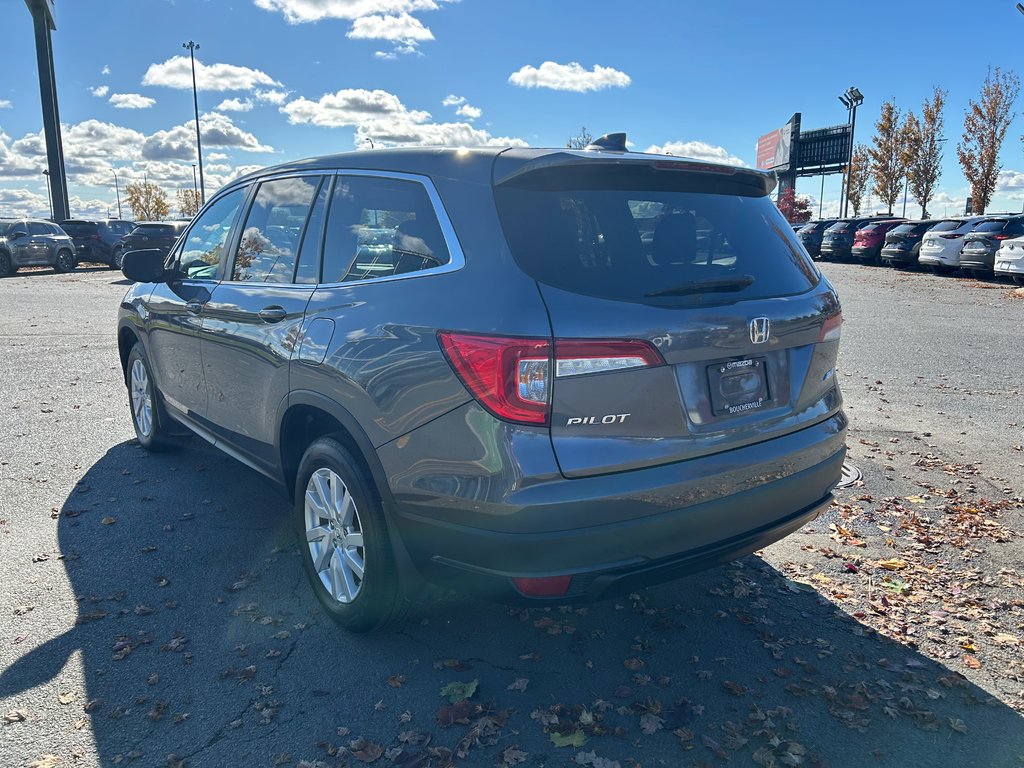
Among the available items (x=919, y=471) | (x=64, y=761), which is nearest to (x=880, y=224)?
(x=919, y=471)

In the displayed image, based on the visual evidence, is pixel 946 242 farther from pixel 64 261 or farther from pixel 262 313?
pixel 64 261

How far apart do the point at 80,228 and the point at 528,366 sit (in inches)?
1216

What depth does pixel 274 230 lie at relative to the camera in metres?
3.87

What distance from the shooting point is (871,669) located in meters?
3.09

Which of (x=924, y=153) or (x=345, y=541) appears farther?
(x=924, y=153)

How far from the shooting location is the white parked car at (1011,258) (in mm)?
18938

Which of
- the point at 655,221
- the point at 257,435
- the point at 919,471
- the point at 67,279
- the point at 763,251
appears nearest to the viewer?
the point at 655,221

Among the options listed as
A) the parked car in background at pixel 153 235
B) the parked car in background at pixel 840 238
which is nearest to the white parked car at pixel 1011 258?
the parked car in background at pixel 840 238

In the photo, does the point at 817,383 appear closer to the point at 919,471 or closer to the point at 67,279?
the point at 919,471

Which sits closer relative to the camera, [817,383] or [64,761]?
[64,761]

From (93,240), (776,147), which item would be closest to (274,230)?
(93,240)

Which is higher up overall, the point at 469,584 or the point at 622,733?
the point at 469,584

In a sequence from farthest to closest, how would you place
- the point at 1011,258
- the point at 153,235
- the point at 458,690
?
the point at 153,235, the point at 1011,258, the point at 458,690

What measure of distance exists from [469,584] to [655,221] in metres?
1.45
